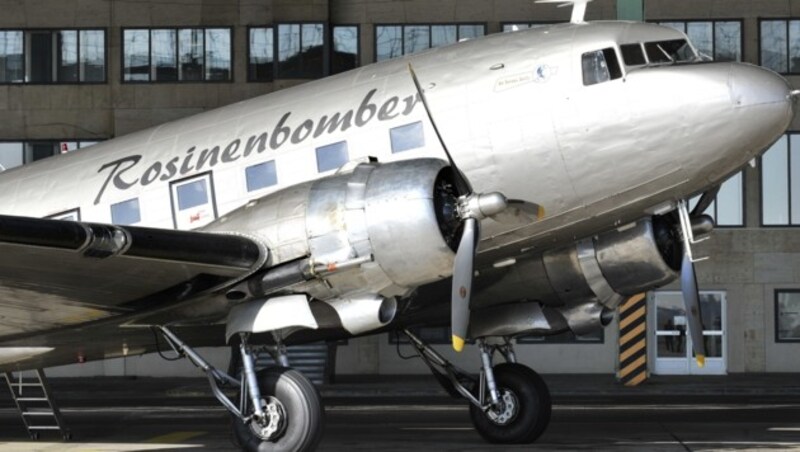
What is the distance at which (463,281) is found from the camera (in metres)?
15.6

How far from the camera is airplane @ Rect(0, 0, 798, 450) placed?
1561 centimetres

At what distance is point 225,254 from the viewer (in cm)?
1583

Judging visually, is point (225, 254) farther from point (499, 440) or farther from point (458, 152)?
point (499, 440)

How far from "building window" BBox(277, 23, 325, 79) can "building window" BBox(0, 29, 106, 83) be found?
18.5 ft

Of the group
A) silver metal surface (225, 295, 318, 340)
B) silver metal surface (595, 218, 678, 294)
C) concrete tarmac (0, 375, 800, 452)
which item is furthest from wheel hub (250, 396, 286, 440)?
silver metal surface (595, 218, 678, 294)

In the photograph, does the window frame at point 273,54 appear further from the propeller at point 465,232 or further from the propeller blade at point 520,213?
the propeller at point 465,232

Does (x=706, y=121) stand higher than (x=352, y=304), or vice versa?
(x=706, y=121)

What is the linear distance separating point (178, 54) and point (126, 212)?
24.6m

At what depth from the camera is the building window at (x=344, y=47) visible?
41.4m

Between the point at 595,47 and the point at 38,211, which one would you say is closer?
the point at 595,47

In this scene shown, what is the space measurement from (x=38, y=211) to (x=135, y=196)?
1653mm

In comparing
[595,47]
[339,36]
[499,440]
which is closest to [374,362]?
[339,36]

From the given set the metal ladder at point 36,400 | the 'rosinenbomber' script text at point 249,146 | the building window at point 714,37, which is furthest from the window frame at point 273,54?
the 'rosinenbomber' script text at point 249,146

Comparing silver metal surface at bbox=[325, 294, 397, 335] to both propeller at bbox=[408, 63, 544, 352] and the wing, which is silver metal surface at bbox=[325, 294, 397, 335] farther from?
the wing
